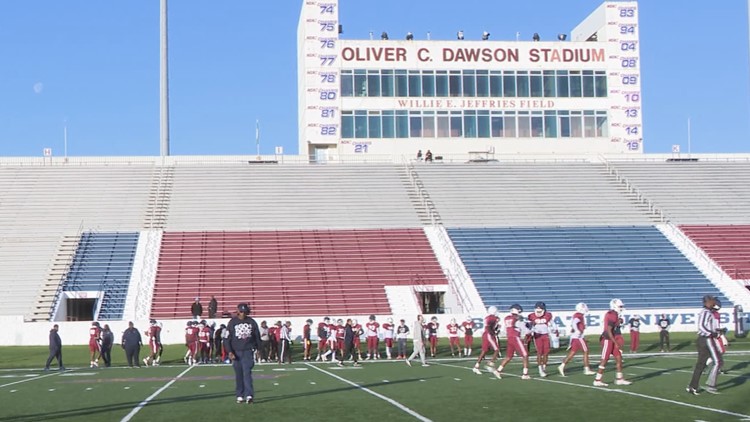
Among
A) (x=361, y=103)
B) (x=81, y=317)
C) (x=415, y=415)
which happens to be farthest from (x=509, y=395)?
(x=361, y=103)

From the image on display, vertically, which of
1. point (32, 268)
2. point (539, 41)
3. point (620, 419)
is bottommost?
point (620, 419)

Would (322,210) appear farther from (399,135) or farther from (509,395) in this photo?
(509,395)

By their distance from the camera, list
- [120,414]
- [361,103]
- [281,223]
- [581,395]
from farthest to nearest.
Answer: [361,103] → [281,223] → [581,395] → [120,414]

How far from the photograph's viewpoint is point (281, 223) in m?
52.0

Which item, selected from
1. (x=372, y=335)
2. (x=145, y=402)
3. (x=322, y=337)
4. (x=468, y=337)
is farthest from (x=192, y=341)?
(x=145, y=402)

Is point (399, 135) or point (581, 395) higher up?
point (399, 135)

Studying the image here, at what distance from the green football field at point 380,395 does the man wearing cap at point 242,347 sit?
336 millimetres

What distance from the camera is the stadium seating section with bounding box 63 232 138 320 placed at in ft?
141

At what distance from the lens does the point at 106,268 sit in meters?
46.2

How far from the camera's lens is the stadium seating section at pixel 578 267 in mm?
43938

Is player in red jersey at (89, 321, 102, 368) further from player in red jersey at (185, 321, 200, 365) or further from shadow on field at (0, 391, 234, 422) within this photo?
shadow on field at (0, 391, 234, 422)

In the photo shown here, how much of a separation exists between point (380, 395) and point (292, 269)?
28.7 meters

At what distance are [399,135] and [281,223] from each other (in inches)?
468

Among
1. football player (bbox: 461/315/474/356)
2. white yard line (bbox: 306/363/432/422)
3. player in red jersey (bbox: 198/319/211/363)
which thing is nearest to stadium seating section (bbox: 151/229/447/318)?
football player (bbox: 461/315/474/356)
